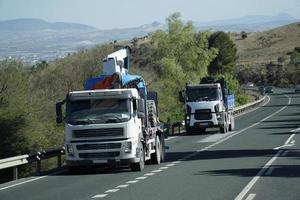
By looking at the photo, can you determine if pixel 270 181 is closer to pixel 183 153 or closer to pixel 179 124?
pixel 183 153

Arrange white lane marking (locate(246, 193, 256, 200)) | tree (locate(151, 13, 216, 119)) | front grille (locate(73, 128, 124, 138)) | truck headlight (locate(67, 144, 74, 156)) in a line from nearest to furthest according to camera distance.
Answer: white lane marking (locate(246, 193, 256, 200))
front grille (locate(73, 128, 124, 138))
truck headlight (locate(67, 144, 74, 156))
tree (locate(151, 13, 216, 119))

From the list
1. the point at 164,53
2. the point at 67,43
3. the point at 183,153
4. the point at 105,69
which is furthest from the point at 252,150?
the point at 67,43

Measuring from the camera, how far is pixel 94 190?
16.3 m

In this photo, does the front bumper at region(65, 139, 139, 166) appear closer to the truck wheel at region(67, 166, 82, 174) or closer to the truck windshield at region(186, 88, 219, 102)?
the truck wheel at region(67, 166, 82, 174)

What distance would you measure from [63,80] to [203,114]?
8.80m

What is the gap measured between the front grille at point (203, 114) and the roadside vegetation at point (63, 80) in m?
7.07

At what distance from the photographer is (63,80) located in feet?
146

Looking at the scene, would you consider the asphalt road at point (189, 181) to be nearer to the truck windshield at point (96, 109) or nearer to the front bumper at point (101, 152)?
the front bumper at point (101, 152)

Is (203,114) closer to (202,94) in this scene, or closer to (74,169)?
(202,94)

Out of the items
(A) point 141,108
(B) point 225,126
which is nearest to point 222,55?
(B) point 225,126

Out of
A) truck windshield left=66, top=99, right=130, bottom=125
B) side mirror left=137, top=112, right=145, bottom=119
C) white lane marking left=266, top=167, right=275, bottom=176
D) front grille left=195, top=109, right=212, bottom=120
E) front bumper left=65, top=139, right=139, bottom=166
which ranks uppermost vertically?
truck windshield left=66, top=99, right=130, bottom=125

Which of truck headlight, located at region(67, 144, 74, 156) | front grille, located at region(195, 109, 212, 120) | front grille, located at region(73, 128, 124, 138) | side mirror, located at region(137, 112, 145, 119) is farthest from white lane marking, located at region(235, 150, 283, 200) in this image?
front grille, located at region(195, 109, 212, 120)

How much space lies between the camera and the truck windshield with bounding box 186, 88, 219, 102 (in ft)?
139

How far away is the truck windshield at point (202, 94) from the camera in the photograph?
4234cm
